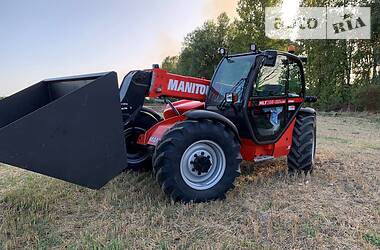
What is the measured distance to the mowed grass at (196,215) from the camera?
3127mm

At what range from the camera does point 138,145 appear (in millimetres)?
4988

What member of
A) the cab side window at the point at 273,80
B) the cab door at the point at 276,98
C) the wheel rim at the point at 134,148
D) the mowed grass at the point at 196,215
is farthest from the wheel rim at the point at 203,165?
the wheel rim at the point at 134,148

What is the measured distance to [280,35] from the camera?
25.8m

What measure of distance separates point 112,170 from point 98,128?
0.42 m

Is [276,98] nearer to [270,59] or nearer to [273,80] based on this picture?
[273,80]

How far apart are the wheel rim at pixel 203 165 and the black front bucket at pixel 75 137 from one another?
75 cm

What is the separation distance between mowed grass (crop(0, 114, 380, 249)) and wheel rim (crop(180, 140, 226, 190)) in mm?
271

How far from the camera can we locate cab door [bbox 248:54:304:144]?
4.67m

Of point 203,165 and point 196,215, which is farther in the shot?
point 203,165

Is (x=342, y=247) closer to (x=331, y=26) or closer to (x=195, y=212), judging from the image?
(x=195, y=212)

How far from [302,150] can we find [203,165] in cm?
179

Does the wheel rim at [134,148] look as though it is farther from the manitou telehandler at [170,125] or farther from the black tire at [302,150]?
the black tire at [302,150]

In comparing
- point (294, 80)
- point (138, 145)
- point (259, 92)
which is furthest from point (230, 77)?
point (138, 145)

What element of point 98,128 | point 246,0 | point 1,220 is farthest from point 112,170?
point 246,0
